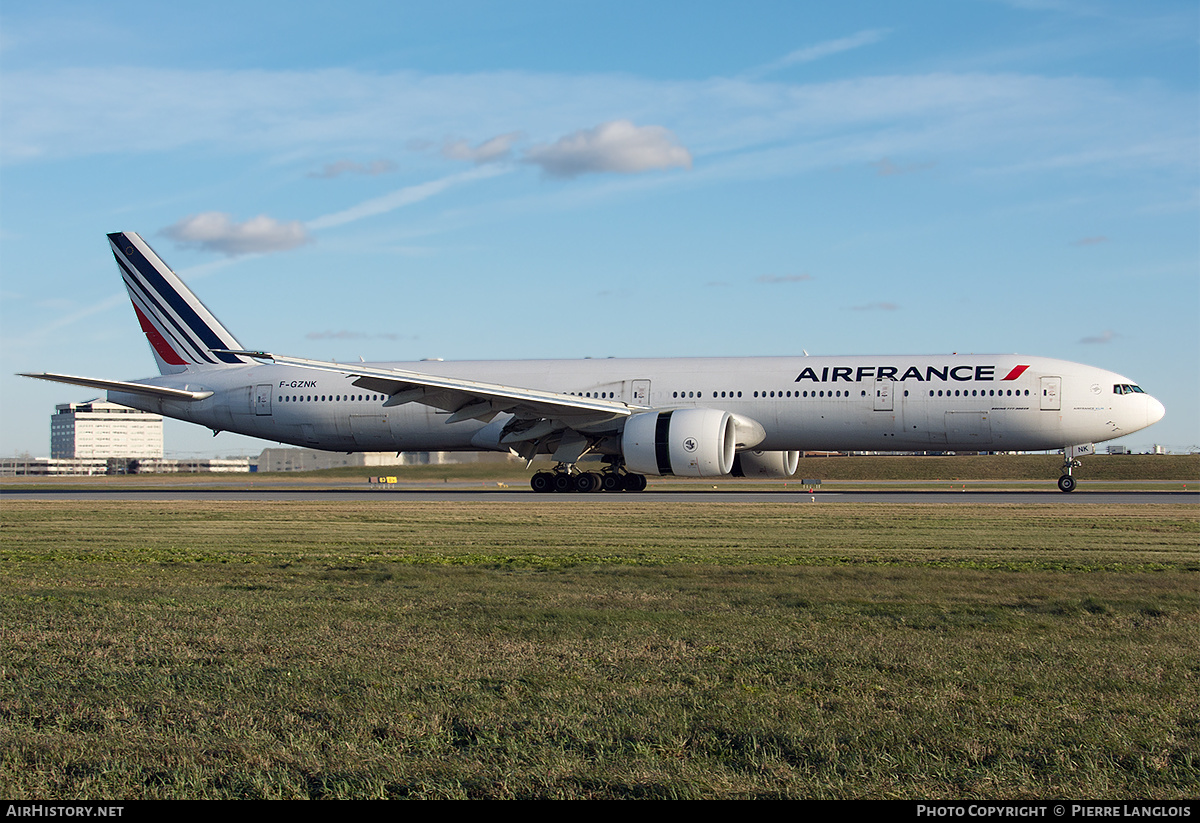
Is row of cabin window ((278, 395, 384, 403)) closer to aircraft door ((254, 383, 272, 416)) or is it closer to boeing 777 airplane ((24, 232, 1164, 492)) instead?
boeing 777 airplane ((24, 232, 1164, 492))

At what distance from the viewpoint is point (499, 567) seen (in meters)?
12.3

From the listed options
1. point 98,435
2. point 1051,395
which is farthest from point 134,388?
point 98,435

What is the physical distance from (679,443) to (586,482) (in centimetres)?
444

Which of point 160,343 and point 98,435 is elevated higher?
point 160,343

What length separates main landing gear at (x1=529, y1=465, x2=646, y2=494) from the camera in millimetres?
31984

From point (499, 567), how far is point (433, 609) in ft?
11.1

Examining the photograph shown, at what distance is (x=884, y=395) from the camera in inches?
1184

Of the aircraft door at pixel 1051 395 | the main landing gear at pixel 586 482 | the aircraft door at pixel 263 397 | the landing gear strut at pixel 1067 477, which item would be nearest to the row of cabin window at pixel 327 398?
the aircraft door at pixel 263 397

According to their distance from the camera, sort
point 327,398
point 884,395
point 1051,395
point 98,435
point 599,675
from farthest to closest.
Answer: point 98,435
point 327,398
point 884,395
point 1051,395
point 599,675

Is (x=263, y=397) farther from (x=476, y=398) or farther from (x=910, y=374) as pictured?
(x=910, y=374)

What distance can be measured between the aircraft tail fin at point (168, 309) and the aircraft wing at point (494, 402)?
7837 millimetres

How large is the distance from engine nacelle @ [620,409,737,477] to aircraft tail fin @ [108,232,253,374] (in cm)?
1577
